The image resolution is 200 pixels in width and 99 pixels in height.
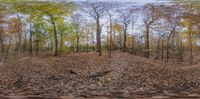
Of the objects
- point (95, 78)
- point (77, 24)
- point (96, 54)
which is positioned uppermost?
point (77, 24)

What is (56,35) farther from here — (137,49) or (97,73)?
(137,49)

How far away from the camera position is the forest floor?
1.80 meters

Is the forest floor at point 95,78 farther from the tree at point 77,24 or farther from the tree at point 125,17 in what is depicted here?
the tree at point 125,17

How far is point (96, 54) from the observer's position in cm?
179

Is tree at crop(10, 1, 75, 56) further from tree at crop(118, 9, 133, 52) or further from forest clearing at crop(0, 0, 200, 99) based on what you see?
tree at crop(118, 9, 133, 52)

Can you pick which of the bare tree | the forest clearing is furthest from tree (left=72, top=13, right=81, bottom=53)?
the bare tree

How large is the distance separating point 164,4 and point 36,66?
35.0 inches

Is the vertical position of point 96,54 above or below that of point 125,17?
below

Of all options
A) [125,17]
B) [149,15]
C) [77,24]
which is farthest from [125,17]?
[77,24]

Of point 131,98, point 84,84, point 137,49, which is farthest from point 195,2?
point 84,84

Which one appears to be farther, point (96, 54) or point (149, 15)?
point (149, 15)

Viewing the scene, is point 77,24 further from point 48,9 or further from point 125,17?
point 125,17

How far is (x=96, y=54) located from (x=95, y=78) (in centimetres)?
15

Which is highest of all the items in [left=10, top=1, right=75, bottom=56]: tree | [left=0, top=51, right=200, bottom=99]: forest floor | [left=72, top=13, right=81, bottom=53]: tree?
[left=10, top=1, right=75, bottom=56]: tree
